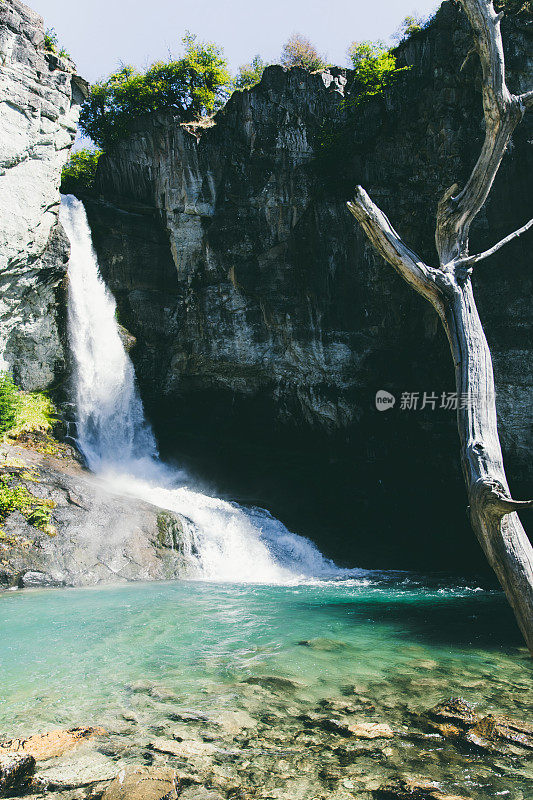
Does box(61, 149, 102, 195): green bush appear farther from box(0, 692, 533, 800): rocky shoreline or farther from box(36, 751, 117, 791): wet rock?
box(36, 751, 117, 791): wet rock

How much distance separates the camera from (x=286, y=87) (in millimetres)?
16250

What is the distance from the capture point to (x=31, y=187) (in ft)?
43.1

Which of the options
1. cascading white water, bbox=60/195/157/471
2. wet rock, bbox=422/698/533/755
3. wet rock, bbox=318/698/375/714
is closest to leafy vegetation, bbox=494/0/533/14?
cascading white water, bbox=60/195/157/471

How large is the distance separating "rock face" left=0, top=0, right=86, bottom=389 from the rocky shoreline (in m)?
12.2

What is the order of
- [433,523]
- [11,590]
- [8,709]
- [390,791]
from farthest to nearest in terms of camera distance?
[433,523] → [11,590] → [8,709] → [390,791]

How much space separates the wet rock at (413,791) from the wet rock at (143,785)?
109 centimetres

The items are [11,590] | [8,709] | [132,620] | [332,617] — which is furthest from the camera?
[11,590]

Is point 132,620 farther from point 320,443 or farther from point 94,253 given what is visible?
point 94,253

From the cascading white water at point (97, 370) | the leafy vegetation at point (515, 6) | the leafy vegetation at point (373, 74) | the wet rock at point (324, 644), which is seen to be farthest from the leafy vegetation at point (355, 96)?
the wet rock at point (324, 644)

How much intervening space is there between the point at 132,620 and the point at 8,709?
10.1 feet

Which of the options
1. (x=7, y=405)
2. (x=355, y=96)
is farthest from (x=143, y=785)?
(x=355, y=96)

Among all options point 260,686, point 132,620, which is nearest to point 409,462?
→ point 132,620

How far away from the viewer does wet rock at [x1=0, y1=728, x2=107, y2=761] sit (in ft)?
10.2

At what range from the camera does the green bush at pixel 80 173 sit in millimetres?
18450
